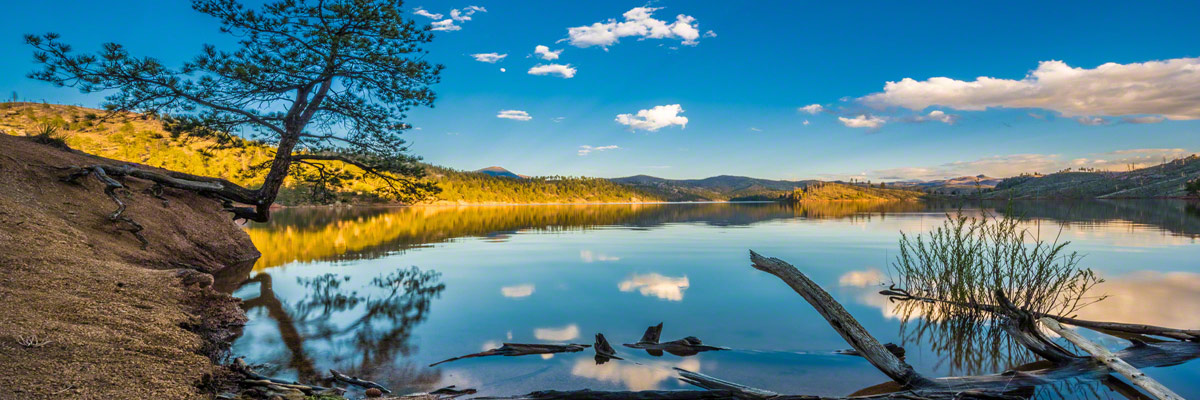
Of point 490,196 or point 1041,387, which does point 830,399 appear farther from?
point 490,196

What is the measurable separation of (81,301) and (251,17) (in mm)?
8952

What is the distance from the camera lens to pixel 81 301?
6340 millimetres

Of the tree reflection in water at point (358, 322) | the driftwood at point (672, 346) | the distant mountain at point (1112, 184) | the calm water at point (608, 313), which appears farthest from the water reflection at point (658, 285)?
the distant mountain at point (1112, 184)

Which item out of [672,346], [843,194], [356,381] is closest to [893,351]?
[672,346]

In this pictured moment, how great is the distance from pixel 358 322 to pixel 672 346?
5.40 metres

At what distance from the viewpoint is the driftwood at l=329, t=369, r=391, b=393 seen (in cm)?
590

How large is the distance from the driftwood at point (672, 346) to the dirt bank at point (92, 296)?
5.16 metres

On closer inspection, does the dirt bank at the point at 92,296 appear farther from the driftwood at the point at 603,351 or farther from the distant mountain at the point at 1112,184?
the distant mountain at the point at 1112,184

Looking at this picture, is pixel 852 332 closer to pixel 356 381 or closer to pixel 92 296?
pixel 356 381

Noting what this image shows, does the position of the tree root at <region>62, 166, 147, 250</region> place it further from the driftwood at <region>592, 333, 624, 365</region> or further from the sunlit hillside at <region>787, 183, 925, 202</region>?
the sunlit hillside at <region>787, 183, 925, 202</region>

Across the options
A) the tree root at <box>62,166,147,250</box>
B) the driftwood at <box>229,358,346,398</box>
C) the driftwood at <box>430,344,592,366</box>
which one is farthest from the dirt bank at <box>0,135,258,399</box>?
the driftwood at <box>430,344,592,366</box>

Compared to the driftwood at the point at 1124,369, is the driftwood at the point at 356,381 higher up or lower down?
lower down

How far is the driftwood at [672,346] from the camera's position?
7582mm

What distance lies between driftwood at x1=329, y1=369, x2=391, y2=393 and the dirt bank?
4.00 feet
